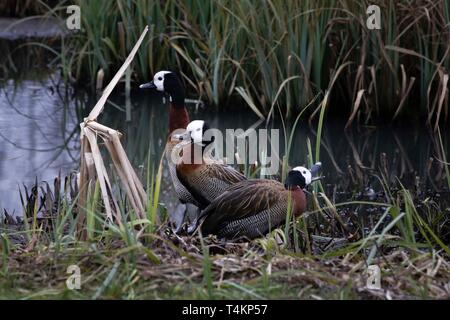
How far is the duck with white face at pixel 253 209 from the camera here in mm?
5145

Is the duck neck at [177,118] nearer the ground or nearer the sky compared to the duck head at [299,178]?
nearer the sky

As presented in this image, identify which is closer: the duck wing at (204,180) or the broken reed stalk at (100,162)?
the broken reed stalk at (100,162)

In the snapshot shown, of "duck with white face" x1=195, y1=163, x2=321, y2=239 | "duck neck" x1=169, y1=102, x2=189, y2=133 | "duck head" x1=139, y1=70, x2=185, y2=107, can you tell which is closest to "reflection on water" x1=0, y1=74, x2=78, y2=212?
"duck head" x1=139, y1=70, x2=185, y2=107

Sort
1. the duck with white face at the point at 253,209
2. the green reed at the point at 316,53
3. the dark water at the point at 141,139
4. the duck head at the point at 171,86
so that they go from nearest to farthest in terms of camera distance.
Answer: the duck with white face at the point at 253,209 → the duck head at the point at 171,86 → the dark water at the point at 141,139 → the green reed at the point at 316,53

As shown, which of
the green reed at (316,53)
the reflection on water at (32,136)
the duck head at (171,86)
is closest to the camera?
the duck head at (171,86)

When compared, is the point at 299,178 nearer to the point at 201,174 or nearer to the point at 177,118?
the point at 201,174

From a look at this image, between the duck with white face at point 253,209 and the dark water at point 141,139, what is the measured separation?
157 cm

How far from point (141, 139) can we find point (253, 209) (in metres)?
3.72

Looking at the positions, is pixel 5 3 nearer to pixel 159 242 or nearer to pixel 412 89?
pixel 412 89

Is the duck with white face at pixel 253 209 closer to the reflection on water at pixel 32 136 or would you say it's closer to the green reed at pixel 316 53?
the reflection on water at pixel 32 136

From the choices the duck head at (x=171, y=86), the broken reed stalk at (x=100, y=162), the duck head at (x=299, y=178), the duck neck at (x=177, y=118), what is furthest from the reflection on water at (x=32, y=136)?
the duck head at (x=299, y=178)

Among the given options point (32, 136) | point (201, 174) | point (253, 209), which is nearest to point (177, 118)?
point (201, 174)

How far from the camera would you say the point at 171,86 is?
6.79 metres
